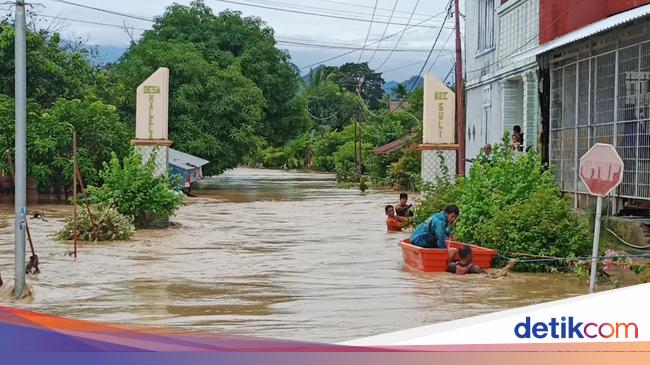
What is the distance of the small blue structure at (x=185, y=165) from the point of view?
39.2 metres

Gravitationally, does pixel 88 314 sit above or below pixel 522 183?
below

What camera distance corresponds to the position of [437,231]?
1639 cm

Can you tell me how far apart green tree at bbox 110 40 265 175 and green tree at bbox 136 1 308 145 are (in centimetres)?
321

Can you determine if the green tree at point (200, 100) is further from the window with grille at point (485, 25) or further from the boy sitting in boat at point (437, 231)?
the boy sitting in boat at point (437, 231)

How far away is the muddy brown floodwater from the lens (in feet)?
39.2

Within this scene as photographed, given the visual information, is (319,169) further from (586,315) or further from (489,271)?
(586,315)

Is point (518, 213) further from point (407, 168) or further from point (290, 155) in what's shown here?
point (290, 155)

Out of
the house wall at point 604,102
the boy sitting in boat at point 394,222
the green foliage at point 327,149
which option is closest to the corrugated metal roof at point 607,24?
the house wall at point 604,102

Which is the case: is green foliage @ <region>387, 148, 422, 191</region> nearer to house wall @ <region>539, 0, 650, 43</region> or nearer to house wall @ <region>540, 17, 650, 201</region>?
house wall @ <region>539, 0, 650, 43</region>

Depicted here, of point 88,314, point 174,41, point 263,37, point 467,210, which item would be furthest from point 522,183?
point 263,37

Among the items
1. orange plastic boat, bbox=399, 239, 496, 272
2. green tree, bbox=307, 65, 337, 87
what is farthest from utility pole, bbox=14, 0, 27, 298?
green tree, bbox=307, 65, 337, 87

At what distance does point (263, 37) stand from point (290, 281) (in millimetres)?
41016

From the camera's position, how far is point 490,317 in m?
5.59

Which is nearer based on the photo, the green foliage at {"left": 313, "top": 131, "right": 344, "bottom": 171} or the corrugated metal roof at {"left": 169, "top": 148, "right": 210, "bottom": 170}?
the corrugated metal roof at {"left": 169, "top": 148, "right": 210, "bottom": 170}
